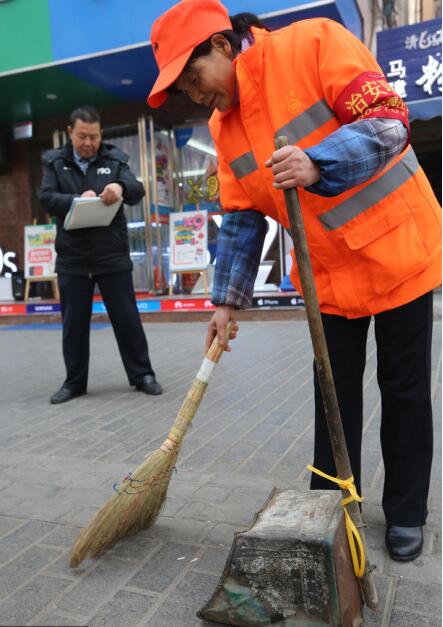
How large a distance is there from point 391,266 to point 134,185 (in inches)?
111

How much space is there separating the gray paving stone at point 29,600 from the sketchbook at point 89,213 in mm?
2550

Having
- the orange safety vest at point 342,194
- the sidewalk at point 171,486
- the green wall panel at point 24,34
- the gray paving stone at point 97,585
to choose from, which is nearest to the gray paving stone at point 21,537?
the sidewalk at point 171,486

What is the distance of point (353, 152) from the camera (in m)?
1.45

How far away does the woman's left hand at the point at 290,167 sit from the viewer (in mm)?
1377

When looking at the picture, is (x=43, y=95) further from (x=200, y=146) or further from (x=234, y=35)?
(x=234, y=35)

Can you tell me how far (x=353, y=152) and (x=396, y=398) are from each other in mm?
878

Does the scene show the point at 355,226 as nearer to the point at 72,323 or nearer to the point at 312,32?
the point at 312,32

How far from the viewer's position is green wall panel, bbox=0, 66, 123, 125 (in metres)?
8.22

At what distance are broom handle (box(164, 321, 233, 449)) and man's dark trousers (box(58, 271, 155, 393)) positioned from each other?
7.12 ft

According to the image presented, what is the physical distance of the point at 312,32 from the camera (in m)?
1.64

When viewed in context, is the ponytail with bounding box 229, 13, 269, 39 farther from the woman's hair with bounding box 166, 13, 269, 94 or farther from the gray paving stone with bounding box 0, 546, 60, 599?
the gray paving stone with bounding box 0, 546, 60, 599

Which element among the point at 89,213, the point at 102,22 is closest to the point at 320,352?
the point at 89,213

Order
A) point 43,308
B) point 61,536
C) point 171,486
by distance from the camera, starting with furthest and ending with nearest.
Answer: point 43,308, point 171,486, point 61,536

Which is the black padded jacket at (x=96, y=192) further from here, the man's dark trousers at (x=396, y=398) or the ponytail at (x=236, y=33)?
the man's dark trousers at (x=396, y=398)
